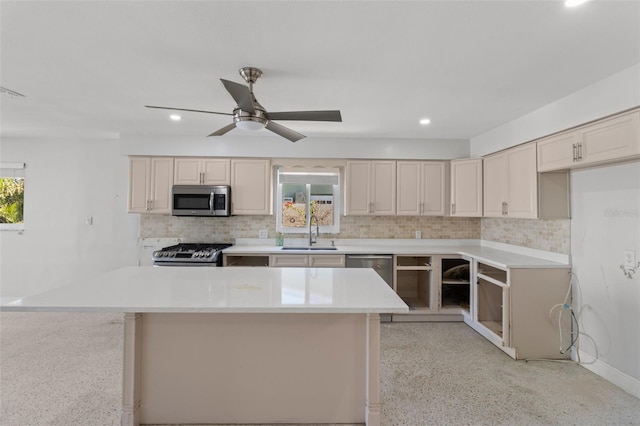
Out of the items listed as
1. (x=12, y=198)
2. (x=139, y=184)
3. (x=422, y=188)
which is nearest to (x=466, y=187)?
(x=422, y=188)

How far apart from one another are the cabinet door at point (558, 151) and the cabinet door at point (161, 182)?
4.30 metres

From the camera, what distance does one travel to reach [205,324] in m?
1.89

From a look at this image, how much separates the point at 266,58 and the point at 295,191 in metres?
2.50

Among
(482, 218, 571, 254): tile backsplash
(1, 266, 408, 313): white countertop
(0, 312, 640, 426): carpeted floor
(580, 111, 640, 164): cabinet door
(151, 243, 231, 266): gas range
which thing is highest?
(580, 111, 640, 164): cabinet door

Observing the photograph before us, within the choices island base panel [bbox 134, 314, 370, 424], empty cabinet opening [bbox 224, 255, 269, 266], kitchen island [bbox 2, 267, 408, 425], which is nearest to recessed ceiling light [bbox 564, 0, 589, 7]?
kitchen island [bbox 2, 267, 408, 425]

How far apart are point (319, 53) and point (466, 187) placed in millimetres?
2836

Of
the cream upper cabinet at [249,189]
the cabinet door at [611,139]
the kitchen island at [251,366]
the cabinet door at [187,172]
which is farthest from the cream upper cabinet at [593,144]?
the cabinet door at [187,172]

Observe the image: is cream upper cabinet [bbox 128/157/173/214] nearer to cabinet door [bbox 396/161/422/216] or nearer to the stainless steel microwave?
the stainless steel microwave

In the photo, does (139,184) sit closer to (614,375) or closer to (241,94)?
(241,94)

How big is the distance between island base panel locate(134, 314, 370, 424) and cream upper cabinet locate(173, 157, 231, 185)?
8.24 ft

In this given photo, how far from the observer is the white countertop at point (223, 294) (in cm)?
151

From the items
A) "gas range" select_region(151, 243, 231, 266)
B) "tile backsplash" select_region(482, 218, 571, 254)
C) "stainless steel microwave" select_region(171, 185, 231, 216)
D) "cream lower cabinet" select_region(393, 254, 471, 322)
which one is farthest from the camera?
"stainless steel microwave" select_region(171, 185, 231, 216)

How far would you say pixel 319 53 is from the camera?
76.4 inches

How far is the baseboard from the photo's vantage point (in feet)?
7.41
